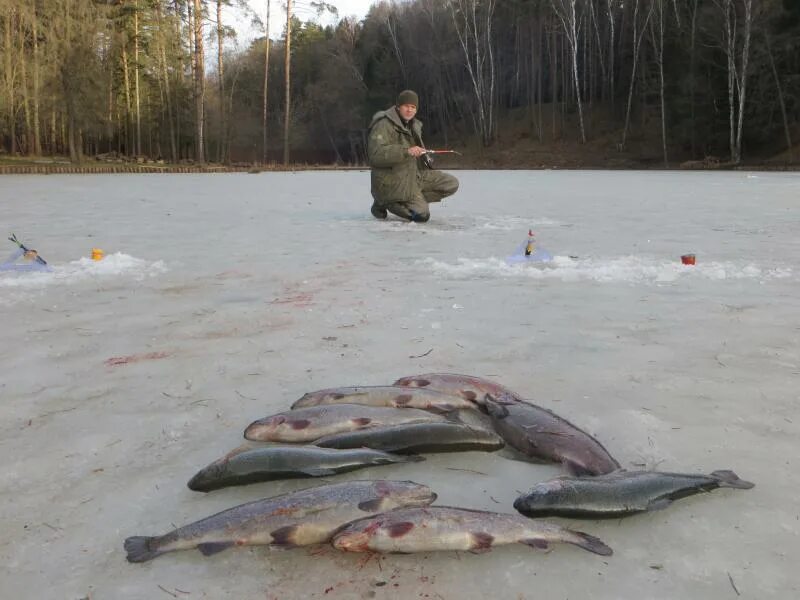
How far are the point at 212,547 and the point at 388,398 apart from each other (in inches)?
45.6

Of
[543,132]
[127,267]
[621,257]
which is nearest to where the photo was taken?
[127,267]

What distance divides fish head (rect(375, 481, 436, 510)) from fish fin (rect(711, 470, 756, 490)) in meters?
1.07

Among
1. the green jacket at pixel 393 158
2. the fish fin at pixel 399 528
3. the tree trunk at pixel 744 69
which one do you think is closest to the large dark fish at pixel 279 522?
the fish fin at pixel 399 528

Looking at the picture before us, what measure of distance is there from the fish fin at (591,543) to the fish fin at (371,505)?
1.93 feet

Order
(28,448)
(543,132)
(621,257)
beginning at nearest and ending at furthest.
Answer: (28,448) → (621,257) → (543,132)

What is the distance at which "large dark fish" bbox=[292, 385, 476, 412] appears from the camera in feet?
9.39

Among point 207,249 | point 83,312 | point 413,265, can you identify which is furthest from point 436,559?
point 207,249

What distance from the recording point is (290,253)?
725 centimetres

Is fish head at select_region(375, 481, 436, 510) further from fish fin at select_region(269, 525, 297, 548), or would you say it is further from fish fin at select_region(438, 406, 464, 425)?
fish fin at select_region(438, 406, 464, 425)

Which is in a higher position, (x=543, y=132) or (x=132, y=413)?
(x=543, y=132)

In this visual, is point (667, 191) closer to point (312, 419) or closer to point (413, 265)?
point (413, 265)

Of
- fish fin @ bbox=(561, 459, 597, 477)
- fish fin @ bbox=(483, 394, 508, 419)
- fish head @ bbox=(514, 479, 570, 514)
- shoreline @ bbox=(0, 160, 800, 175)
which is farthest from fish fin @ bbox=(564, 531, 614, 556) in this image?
shoreline @ bbox=(0, 160, 800, 175)

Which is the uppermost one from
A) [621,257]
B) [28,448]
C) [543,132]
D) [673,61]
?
[673,61]

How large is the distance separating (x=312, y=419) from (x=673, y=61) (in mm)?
42055
